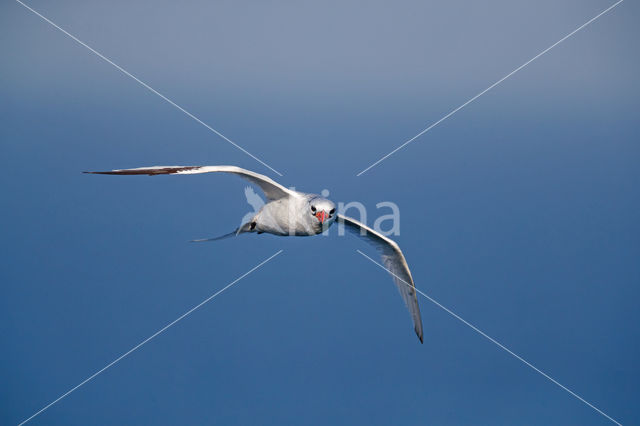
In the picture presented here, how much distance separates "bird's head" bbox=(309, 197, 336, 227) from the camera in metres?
3.04

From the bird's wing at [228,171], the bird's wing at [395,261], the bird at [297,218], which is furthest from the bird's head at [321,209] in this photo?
the bird's wing at [395,261]

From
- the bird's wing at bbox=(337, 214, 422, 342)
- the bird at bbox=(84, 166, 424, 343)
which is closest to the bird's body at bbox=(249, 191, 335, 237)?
the bird at bbox=(84, 166, 424, 343)

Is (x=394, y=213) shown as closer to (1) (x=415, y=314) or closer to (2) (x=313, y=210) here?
(1) (x=415, y=314)

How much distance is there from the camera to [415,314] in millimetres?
4125

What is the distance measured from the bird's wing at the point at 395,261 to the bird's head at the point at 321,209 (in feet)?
1.65

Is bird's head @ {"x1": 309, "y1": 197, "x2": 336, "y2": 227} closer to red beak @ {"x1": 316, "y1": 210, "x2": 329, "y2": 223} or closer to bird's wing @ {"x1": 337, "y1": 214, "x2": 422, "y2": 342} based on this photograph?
red beak @ {"x1": 316, "y1": 210, "x2": 329, "y2": 223}

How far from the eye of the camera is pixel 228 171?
9.46ft

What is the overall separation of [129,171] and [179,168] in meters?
0.25

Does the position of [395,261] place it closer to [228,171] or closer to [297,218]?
[297,218]

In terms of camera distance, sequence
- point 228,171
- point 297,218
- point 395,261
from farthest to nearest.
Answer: point 395,261, point 297,218, point 228,171

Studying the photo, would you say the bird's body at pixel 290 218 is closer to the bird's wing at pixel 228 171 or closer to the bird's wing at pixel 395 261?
the bird's wing at pixel 228 171

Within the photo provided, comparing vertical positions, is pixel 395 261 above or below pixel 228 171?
below

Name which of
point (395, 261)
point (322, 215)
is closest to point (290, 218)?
point (322, 215)

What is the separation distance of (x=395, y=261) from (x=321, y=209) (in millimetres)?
1120
